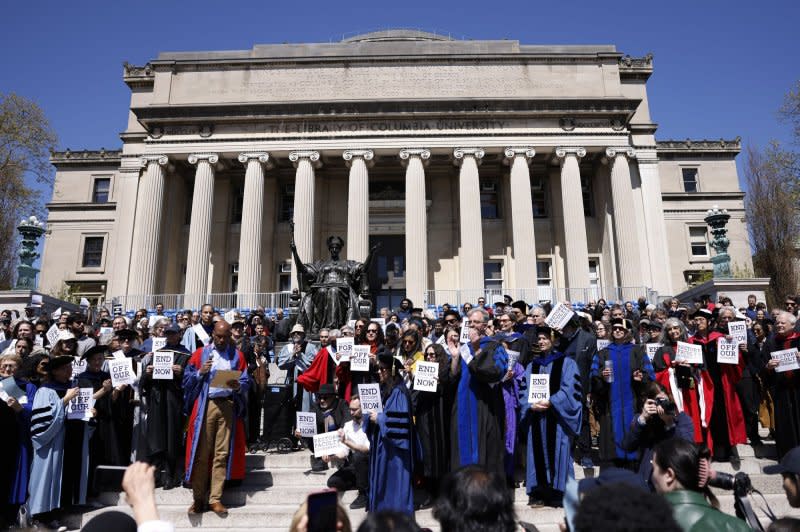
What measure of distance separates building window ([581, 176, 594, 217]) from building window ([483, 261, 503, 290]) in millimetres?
6816

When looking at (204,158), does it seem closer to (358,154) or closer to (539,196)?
(358,154)

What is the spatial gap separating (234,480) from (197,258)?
24.5 m

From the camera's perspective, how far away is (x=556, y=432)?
6.91 m

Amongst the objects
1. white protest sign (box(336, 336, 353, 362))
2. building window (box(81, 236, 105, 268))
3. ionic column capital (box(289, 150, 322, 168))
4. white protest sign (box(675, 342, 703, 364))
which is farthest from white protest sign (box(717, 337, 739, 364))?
building window (box(81, 236, 105, 268))

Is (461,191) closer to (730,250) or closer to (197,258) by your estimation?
(197,258)

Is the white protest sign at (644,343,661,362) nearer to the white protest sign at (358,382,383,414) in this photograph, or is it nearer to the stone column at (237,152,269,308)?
the white protest sign at (358,382,383,414)

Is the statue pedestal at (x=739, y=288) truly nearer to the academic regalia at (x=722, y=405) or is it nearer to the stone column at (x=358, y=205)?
the academic regalia at (x=722, y=405)

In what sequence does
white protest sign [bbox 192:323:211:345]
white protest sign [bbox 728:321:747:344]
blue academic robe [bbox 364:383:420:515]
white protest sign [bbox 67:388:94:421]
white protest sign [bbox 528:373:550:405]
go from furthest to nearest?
white protest sign [bbox 192:323:211:345] < white protest sign [bbox 728:321:747:344] < white protest sign [bbox 67:388:94:421] < white protest sign [bbox 528:373:550:405] < blue academic robe [bbox 364:383:420:515]

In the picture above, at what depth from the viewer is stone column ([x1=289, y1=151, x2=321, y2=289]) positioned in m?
30.1

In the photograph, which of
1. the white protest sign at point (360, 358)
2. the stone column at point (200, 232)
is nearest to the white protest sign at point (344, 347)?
the white protest sign at point (360, 358)

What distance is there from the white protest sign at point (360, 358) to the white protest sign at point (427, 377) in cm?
119

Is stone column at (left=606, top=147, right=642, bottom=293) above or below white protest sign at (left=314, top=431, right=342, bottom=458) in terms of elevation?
above

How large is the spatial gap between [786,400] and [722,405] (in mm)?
821

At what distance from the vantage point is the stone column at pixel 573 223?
96.3 ft
